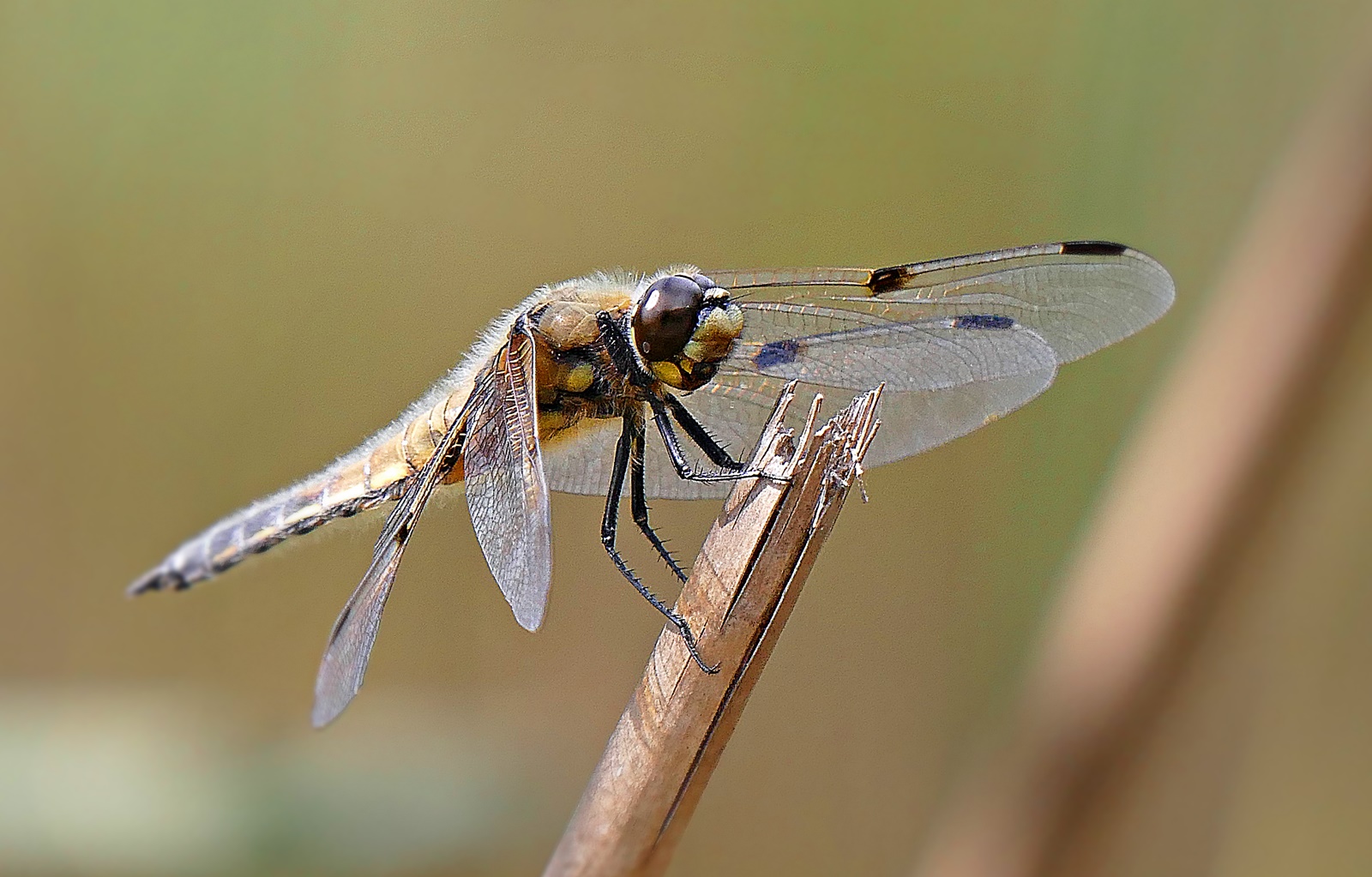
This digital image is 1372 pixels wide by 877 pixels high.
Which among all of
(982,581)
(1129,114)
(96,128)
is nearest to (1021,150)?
(1129,114)

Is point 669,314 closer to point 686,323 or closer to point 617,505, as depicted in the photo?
point 686,323

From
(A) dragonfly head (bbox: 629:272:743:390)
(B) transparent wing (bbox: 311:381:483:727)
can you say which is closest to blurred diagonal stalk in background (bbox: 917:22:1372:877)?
(A) dragonfly head (bbox: 629:272:743:390)

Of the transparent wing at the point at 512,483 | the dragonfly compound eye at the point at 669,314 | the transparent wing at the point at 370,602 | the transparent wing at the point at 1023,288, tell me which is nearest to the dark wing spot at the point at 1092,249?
the transparent wing at the point at 1023,288

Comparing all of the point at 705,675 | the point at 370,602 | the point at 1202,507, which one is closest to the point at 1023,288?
the point at 1202,507

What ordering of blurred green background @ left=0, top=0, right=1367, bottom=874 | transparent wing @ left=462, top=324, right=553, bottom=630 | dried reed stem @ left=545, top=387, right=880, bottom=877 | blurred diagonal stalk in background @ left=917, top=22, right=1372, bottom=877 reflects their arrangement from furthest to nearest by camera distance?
blurred green background @ left=0, top=0, right=1367, bottom=874 < transparent wing @ left=462, top=324, right=553, bottom=630 < blurred diagonal stalk in background @ left=917, top=22, right=1372, bottom=877 < dried reed stem @ left=545, top=387, right=880, bottom=877

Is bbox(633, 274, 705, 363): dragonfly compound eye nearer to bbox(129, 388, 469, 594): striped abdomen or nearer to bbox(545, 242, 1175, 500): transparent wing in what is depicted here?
bbox(545, 242, 1175, 500): transparent wing

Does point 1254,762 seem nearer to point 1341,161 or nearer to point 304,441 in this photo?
point 1341,161
